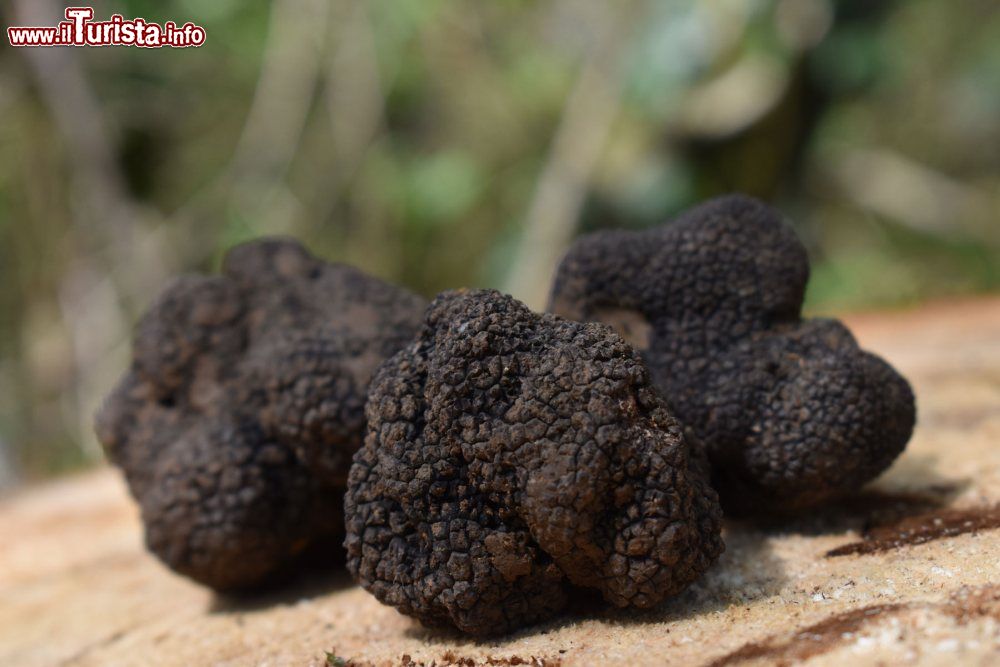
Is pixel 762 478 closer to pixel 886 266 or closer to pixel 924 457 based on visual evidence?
pixel 924 457

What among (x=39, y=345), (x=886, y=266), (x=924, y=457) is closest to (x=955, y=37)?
(x=886, y=266)

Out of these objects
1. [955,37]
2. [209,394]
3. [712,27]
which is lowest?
[209,394]

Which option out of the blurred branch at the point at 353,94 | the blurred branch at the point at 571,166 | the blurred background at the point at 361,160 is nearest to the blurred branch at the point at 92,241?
the blurred background at the point at 361,160

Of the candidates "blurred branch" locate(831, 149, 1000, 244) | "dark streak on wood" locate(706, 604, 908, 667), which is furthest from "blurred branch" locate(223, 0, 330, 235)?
"dark streak on wood" locate(706, 604, 908, 667)

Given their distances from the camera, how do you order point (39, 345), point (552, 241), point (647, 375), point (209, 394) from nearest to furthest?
point (647, 375)
point (209, 394)
point (552, 241)
point (39, 345)

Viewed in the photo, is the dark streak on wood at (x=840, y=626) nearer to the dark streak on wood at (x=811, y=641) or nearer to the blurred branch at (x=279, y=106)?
the dark streak on wood at (x=811, y=641)

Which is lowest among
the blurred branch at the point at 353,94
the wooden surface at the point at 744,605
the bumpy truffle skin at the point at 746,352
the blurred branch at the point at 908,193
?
the wooden surface at the point at 744,605

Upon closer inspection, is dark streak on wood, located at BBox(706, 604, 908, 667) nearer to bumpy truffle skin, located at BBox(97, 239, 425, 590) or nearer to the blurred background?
bumpy truffle skin, located at BBox(97, 239, 425, 590)
